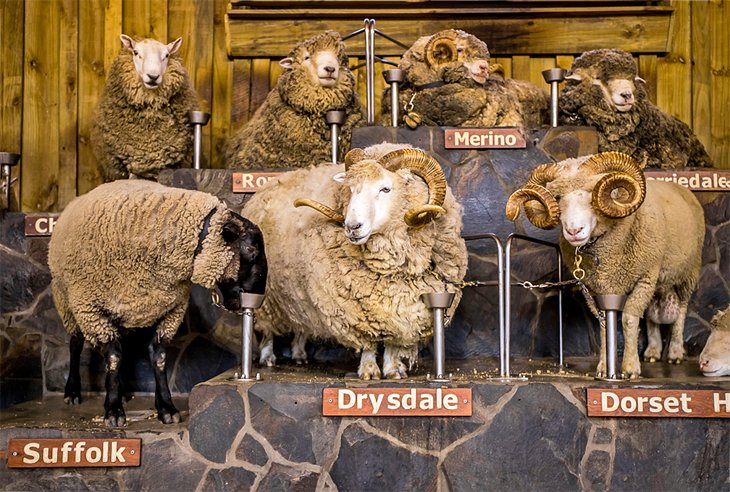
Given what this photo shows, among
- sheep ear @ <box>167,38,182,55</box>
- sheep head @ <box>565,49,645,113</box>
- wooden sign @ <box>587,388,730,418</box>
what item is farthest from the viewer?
sheep ear @ <box>167,38,182,55</box>

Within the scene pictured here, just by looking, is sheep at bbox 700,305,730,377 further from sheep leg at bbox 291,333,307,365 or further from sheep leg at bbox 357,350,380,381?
sheep leg at bbox 291,333,307,365

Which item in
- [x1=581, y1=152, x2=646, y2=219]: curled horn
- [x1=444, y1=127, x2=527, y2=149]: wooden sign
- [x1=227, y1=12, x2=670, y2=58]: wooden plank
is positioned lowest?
[x1=581, y1=152, x2=646, y2=219]: curled horn

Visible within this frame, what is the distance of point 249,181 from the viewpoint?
6141 millimetres

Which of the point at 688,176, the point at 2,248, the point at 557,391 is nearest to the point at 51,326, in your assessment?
the point at 2,248

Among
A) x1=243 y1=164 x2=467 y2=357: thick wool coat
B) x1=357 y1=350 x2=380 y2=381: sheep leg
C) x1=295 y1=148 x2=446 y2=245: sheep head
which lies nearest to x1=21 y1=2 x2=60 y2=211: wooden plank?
x1=243 y1=164 x2=467 y2=357: thick wool coat

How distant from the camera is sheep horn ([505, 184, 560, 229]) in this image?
473cm

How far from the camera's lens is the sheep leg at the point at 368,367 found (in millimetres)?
4672

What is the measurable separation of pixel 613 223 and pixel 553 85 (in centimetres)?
186

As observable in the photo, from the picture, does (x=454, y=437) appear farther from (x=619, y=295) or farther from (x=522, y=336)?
(x=522, y=336)

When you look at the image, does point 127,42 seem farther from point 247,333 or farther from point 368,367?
point 368,367

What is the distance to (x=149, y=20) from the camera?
7.93 metres

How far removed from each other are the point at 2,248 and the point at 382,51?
365cm

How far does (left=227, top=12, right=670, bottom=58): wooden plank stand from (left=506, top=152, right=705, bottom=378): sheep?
2928 millimetres

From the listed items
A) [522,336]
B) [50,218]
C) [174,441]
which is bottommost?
[174,441]
